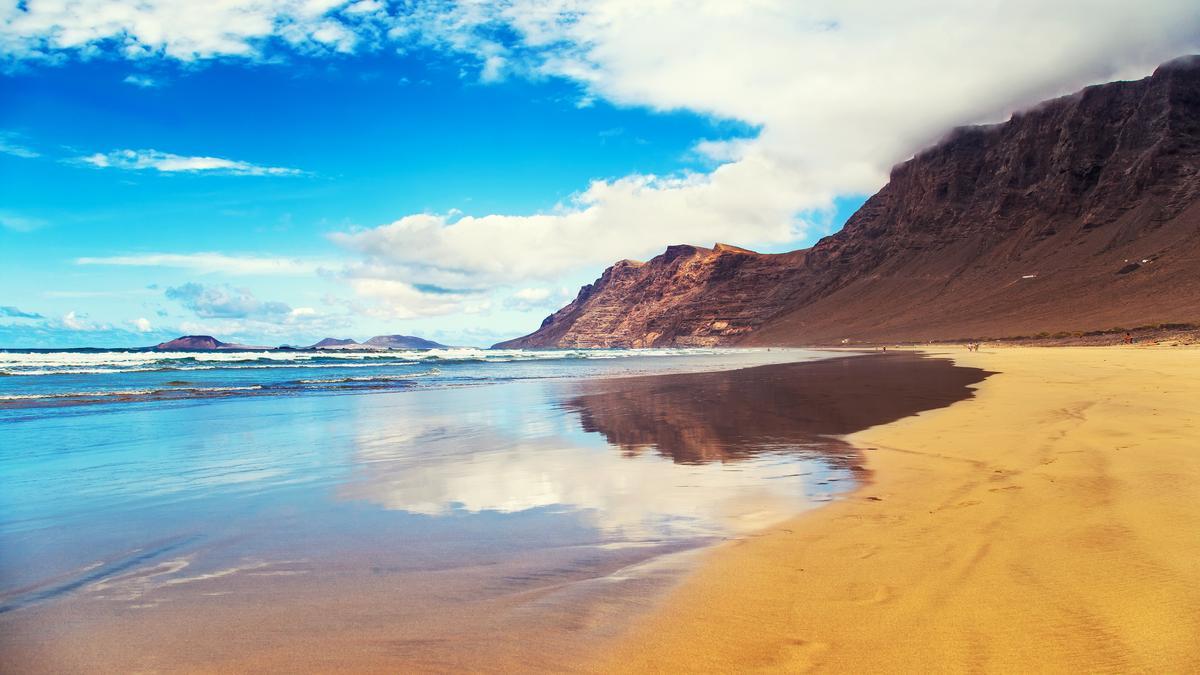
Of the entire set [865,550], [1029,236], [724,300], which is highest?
[1029,236]

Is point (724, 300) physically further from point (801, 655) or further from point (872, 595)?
point (801, 655)

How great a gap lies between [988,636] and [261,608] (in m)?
3.88

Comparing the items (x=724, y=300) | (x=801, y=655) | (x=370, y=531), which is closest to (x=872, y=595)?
(x=801, y=655)

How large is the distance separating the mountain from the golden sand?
67578 mm

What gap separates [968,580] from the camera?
3881mm

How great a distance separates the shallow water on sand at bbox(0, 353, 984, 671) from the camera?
11.3ft

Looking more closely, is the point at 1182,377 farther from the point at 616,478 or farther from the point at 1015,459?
the point at 616,478

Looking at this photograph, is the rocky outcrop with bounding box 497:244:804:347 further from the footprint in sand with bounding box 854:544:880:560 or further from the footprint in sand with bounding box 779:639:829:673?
the footprint in sand with bounding box 779:639:829:673

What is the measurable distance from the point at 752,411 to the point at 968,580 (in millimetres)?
10925

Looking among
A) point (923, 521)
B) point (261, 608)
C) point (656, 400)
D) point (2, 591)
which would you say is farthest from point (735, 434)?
point (2, 591)

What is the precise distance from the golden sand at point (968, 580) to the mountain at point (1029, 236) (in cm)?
6758

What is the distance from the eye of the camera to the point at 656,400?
18.1m

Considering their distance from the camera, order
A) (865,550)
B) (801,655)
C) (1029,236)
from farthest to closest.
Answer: (1029,236) < (865,550) < (801,655)

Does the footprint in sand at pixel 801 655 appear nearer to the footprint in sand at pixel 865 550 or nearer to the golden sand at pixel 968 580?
the golden sand at pixel 968 580
